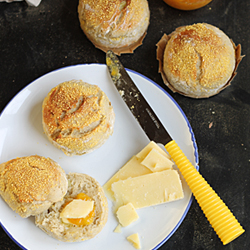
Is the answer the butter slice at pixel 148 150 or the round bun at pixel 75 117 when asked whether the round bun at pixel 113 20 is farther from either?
the butter slice at pixel 148 150

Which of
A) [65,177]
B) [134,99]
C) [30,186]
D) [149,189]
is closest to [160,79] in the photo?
[134,99]

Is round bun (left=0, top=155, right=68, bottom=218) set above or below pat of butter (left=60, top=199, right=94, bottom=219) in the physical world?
above

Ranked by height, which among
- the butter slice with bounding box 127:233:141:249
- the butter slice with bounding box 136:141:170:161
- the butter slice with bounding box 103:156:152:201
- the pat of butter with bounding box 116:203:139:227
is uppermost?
the butter slice with bounding box 136:141:170:161

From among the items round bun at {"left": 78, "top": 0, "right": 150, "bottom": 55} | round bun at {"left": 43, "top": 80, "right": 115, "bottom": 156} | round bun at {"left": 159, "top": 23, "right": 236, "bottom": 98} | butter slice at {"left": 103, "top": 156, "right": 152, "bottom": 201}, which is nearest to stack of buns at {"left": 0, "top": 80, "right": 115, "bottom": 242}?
round bun at {"left": 43, "top": 80, "right": 115, "bottom": 156}

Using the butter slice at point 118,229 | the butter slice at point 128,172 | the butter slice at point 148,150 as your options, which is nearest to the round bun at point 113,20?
the butter slice at point 148,150

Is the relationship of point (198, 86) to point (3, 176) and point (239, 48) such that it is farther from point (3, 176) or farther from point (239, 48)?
point (3, 176)

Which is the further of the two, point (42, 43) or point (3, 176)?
point (42, 43)

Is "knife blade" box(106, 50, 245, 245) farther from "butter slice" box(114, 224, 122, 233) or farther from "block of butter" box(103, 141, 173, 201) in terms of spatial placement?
"butter slice" box(114, 224, 122, 233)

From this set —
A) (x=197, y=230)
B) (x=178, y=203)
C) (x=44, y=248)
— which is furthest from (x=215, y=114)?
(x=44, y=248)
